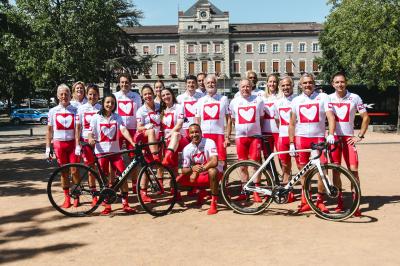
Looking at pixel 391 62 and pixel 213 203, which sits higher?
pixel 391 62

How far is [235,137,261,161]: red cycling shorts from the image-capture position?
7.15 meters

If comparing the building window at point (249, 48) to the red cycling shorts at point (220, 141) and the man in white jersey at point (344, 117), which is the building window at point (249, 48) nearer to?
the red cycling shorts at point (220, 141)

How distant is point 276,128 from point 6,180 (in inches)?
252

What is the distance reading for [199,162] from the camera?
22.5 feet

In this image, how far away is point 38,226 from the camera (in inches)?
238

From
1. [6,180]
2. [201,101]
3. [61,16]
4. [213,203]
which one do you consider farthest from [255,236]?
[61,16]

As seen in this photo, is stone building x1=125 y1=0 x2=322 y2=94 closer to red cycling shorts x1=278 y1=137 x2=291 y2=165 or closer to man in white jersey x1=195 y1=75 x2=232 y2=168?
red cycling shorts x1=278 y1=137 x2=291 y2=165

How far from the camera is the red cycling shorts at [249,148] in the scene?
282 inches

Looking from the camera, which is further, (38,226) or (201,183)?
(201,183)

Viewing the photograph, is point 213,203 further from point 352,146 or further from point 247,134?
point 352,146

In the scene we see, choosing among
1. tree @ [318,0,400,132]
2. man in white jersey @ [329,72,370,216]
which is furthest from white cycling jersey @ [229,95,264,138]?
tree @ [318,0,400,132]

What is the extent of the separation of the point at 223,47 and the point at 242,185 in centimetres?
7454

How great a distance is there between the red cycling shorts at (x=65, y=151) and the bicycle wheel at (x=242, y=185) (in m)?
2.67

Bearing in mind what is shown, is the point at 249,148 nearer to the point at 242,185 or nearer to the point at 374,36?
the point at 242,185
